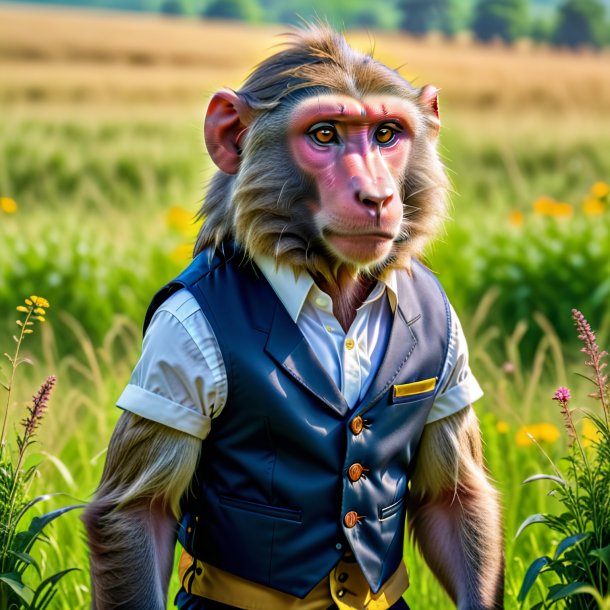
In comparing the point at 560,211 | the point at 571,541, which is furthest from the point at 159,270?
the point at 571,541

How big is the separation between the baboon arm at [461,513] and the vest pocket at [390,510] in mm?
126

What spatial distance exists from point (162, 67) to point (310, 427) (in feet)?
53.7

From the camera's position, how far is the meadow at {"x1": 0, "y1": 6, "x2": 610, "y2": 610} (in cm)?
370

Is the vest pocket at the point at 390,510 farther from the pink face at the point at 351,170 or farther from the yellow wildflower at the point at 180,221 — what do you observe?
the yellow wildflower at the point at 180,221

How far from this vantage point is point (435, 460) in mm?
2582

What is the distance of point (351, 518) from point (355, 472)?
4.0 inches

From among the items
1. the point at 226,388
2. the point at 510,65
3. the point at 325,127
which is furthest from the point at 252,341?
the point at 510,65

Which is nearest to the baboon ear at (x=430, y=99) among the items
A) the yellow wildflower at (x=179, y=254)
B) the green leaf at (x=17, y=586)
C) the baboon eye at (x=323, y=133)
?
the baboon eye at (x=323, y=133)

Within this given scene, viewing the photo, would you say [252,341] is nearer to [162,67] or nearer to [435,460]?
[435,460]

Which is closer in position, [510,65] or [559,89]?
[559,89]

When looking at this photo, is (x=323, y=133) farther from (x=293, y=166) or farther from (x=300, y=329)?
(x=300, y=329)

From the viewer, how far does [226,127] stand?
242cm

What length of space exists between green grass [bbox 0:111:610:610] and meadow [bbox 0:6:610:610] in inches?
0.5

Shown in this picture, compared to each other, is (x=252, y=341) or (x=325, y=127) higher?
(x=325, y=127)
